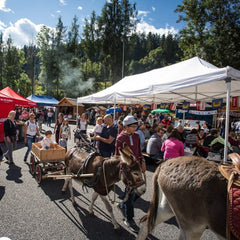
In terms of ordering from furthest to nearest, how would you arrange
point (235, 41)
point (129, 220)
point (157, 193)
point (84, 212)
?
point (235, 41), point (84, 212), point (129, 220), point (157, 193)

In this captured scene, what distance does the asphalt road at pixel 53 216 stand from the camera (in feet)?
10.1

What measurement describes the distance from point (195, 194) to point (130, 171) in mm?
982

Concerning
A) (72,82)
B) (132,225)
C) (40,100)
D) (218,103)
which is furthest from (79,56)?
(132,225)

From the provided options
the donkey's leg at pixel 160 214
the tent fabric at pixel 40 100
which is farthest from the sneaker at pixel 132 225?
the tent fabric at pixel 40 100

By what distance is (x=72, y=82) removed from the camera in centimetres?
3869

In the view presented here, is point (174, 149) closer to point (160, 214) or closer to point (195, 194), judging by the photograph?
point (160, 214)

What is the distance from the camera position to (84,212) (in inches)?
148

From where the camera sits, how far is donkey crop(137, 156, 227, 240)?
6.49 feet

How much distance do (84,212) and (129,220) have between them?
1.00 metres

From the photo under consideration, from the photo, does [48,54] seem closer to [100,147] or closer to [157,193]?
[100,147]

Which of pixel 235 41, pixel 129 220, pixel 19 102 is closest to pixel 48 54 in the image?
pixel 19 102

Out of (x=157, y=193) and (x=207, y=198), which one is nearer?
(x=207, y=198)

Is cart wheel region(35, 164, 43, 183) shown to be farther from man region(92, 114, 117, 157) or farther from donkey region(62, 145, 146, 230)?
man region(92, 114, 117, 157)

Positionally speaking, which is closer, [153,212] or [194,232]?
[194,232]
